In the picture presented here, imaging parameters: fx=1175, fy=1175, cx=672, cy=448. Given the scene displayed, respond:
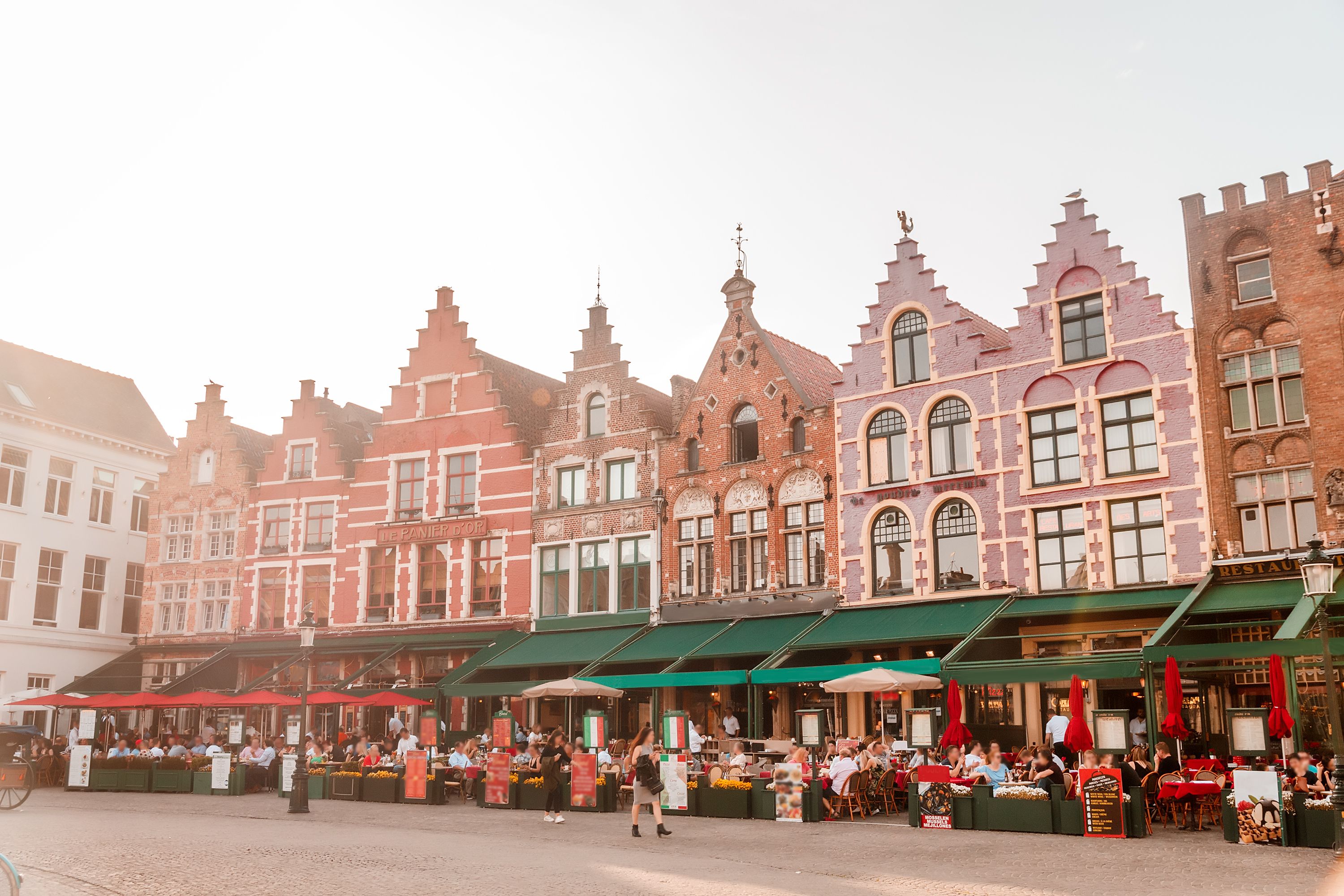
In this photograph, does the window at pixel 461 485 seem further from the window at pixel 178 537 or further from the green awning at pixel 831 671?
the green awning at pixel 831 671

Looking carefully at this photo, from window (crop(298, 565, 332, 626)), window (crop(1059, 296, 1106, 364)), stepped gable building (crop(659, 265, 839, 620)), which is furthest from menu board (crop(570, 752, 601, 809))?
window (crop(298, 565, 332, 626))

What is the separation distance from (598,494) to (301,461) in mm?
11676

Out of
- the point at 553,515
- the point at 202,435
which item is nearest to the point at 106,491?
the point at 202,435

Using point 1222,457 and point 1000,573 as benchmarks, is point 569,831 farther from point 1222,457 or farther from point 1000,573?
point 1222,457

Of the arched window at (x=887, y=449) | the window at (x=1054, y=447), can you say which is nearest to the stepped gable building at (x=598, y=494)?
the arched window at (x=887, y=449)

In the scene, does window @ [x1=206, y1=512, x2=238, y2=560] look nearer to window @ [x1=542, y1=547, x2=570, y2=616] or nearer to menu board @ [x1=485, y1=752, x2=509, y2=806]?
window @ [x1=542, y1=547, x2=570, y2=616]

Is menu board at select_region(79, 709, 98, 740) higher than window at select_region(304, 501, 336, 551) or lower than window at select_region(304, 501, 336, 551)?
lower

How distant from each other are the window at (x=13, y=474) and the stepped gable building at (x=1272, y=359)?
35805 mm

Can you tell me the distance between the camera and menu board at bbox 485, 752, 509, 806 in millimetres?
22875

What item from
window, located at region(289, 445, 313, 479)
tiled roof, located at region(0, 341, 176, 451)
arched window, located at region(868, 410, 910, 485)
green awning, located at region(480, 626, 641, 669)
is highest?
tiled roof, located at region(0, 341, 176, 451)

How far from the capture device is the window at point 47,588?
39219 mm

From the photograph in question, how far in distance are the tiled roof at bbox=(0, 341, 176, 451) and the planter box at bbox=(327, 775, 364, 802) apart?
67.1ft

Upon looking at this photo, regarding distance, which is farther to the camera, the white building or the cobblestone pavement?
the white building

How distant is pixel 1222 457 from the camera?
2373cm
